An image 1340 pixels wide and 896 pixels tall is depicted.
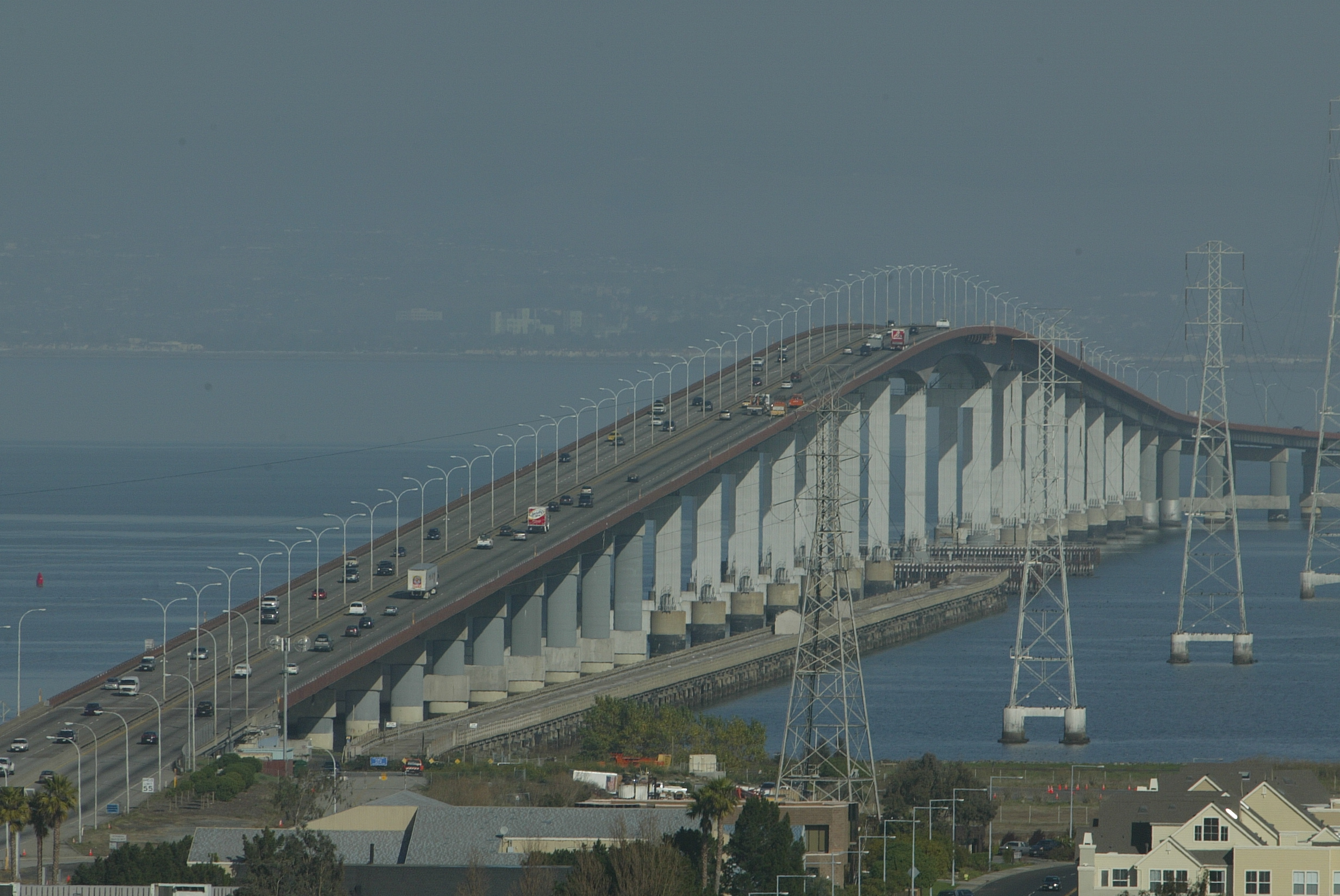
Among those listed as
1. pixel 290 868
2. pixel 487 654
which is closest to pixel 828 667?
pixel 290 868

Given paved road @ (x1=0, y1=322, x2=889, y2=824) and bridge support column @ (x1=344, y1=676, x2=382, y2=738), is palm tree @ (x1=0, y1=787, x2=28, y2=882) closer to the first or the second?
paved road @ (x1=0, y1=322, x2=889, y2=824)

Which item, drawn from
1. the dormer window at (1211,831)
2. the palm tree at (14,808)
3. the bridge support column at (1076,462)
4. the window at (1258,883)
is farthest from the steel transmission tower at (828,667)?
the bridge support column at (1076,462)

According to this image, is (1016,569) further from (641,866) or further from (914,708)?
(641,866)

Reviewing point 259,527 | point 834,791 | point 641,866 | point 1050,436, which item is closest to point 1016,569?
point 1050,436

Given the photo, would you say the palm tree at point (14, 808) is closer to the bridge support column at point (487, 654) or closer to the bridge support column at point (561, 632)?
the bridge support column at point (487, 654)

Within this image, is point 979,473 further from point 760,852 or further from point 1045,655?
point 760,852

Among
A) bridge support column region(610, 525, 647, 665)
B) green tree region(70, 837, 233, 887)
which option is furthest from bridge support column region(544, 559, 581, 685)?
green tree region(70, 837, 233, 887)
